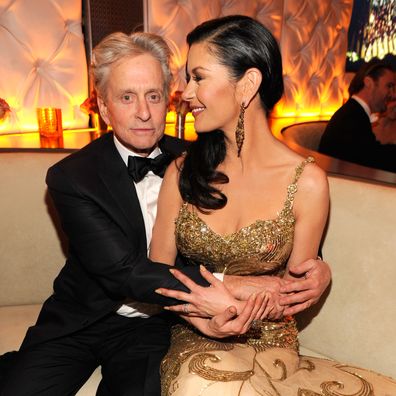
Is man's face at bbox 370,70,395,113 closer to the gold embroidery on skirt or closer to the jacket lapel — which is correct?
the jacket lapel

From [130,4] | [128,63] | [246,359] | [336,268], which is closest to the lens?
[246,359]

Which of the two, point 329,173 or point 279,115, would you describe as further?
point 279,115

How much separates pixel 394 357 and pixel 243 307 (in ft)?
2.15

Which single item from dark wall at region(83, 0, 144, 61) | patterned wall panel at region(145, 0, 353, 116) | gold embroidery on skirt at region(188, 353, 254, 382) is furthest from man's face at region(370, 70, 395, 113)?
gold embroidery on skirt at region(188, 353, 254, 382)

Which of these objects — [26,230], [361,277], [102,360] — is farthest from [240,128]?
[26,230]

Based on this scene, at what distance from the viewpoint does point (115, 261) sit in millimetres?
1682

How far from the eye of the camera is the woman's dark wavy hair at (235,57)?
63.2 inches

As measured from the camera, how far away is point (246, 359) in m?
1.59

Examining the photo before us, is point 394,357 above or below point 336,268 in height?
below

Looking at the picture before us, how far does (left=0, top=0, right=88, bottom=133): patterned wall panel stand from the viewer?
252cm

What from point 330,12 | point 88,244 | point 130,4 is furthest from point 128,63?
point 330,12

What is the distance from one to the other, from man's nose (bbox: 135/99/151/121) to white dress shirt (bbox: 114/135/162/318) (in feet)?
0.62

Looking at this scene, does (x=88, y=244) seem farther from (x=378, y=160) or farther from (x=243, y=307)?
(x=378, y=160)

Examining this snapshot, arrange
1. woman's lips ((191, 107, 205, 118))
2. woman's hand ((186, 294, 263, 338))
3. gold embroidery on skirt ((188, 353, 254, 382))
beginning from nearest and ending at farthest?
gold embroidery on skirt ((188, 353, 254, 382)) → woman's hand ((186, 294, 263, 338)) → woman's lips ((191, 107, 205, 118))
